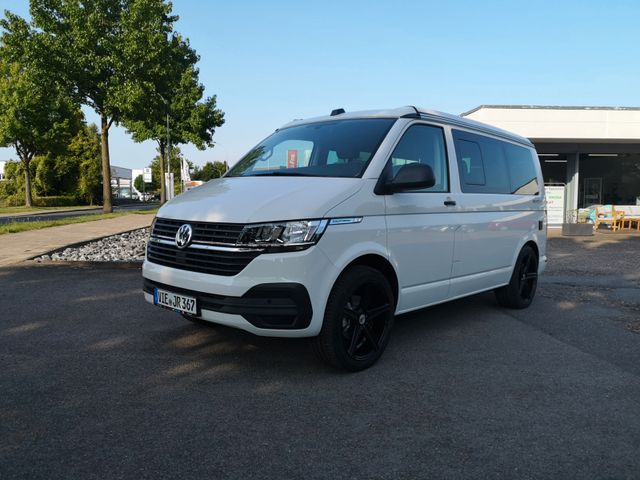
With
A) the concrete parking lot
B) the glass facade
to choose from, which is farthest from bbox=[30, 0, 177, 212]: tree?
the glass facade

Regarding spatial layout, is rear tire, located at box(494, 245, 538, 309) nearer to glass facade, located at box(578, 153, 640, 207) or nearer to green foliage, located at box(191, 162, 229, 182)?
glass facade, located at box(578, 153, 640, 207)

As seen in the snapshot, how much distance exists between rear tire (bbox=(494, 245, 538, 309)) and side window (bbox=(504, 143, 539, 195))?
73 cm

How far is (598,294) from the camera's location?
743 centimetres

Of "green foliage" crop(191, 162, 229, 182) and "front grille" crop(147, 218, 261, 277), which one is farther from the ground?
"green foliage" crop(191, 162, 229, 182)

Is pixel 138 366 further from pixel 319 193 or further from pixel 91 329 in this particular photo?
pixel 319 193

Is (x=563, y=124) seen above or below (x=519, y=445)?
above

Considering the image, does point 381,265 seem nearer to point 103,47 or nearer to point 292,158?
point 292,158

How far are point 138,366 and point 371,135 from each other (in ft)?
8.62

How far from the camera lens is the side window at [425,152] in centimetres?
432

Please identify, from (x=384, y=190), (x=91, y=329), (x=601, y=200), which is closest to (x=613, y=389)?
(x=384, y=190)

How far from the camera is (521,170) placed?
6312 mm

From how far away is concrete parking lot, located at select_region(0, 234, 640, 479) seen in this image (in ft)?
8.67

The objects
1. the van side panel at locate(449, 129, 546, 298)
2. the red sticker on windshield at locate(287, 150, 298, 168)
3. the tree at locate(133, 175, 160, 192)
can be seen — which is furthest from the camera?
the tree at locate(133, 175, 160, 192)

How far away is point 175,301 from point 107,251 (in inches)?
309
